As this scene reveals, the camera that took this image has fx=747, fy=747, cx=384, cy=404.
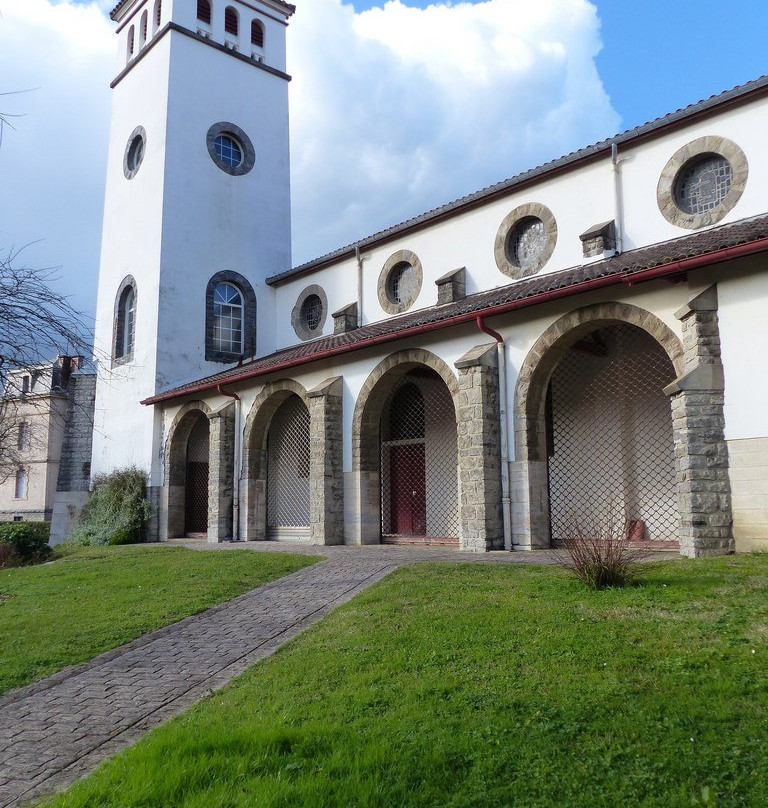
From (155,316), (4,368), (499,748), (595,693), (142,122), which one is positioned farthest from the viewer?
(142,122)

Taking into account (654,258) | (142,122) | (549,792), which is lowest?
(549,792)

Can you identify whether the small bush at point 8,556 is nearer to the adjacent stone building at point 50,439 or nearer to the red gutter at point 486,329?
the adjacent stone building at point 50,439

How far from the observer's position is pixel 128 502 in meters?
18.5

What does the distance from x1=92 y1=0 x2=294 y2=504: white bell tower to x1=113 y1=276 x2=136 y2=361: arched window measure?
0.11ft

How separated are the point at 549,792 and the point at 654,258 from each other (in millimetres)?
7831

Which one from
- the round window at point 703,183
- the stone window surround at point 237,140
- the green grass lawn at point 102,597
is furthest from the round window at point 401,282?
the green grass lawn at point 102,597

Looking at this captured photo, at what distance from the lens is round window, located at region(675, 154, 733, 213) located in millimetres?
11453

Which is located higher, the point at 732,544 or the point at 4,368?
the point at 4,368

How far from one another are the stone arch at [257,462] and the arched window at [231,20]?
40.8 feet

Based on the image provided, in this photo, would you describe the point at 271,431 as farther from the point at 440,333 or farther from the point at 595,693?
the point at 595,693

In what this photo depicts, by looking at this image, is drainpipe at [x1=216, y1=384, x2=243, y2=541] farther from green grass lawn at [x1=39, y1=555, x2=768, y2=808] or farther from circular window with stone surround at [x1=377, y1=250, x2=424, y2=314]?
green grass lawn at [x1=39, y1=555, x2=768, y2=808]

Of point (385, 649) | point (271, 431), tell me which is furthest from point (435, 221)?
point (385, 649)

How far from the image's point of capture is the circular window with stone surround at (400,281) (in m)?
16.2

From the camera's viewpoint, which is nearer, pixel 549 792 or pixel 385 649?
pixel 549 792
